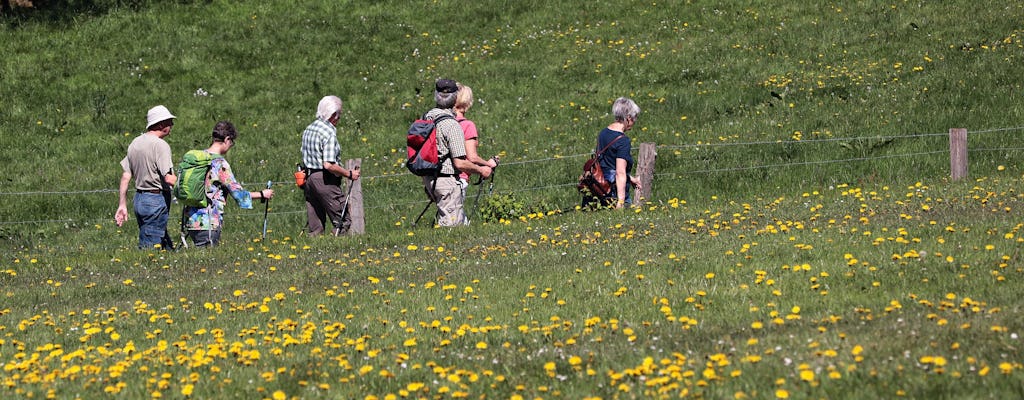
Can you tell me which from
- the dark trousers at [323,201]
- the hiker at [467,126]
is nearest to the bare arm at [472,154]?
the hiker at [467,126]

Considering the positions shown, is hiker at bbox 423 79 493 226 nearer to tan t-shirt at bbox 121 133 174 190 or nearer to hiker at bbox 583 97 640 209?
hiker at bbox 583 97 640 209

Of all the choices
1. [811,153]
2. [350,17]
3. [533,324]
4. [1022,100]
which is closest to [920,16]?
[1022,100]

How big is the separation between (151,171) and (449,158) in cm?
306

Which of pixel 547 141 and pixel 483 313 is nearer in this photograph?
pixel 483 313

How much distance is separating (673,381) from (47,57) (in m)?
21.5

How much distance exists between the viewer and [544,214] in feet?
49.5

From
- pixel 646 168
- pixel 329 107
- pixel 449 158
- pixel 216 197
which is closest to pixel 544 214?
pixel 646 168

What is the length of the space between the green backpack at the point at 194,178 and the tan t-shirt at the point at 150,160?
0.73ft

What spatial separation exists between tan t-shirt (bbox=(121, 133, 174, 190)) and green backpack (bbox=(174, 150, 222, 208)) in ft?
0.73

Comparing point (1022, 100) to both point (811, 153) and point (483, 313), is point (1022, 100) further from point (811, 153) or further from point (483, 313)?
point (483, 313)

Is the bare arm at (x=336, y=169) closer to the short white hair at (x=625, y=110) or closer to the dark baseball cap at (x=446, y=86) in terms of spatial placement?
the dark baseball cap at (x=446, y=86)

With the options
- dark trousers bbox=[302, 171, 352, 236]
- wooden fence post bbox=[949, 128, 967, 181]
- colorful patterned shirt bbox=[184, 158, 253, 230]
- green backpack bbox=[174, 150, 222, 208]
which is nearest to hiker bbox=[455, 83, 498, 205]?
dark trousers bbox=[302, 171, 352, 236]

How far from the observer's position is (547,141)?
19.0 m

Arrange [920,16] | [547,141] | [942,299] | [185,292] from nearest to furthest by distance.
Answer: [942,299] → [185,292] → [547,141] → [920,16]
